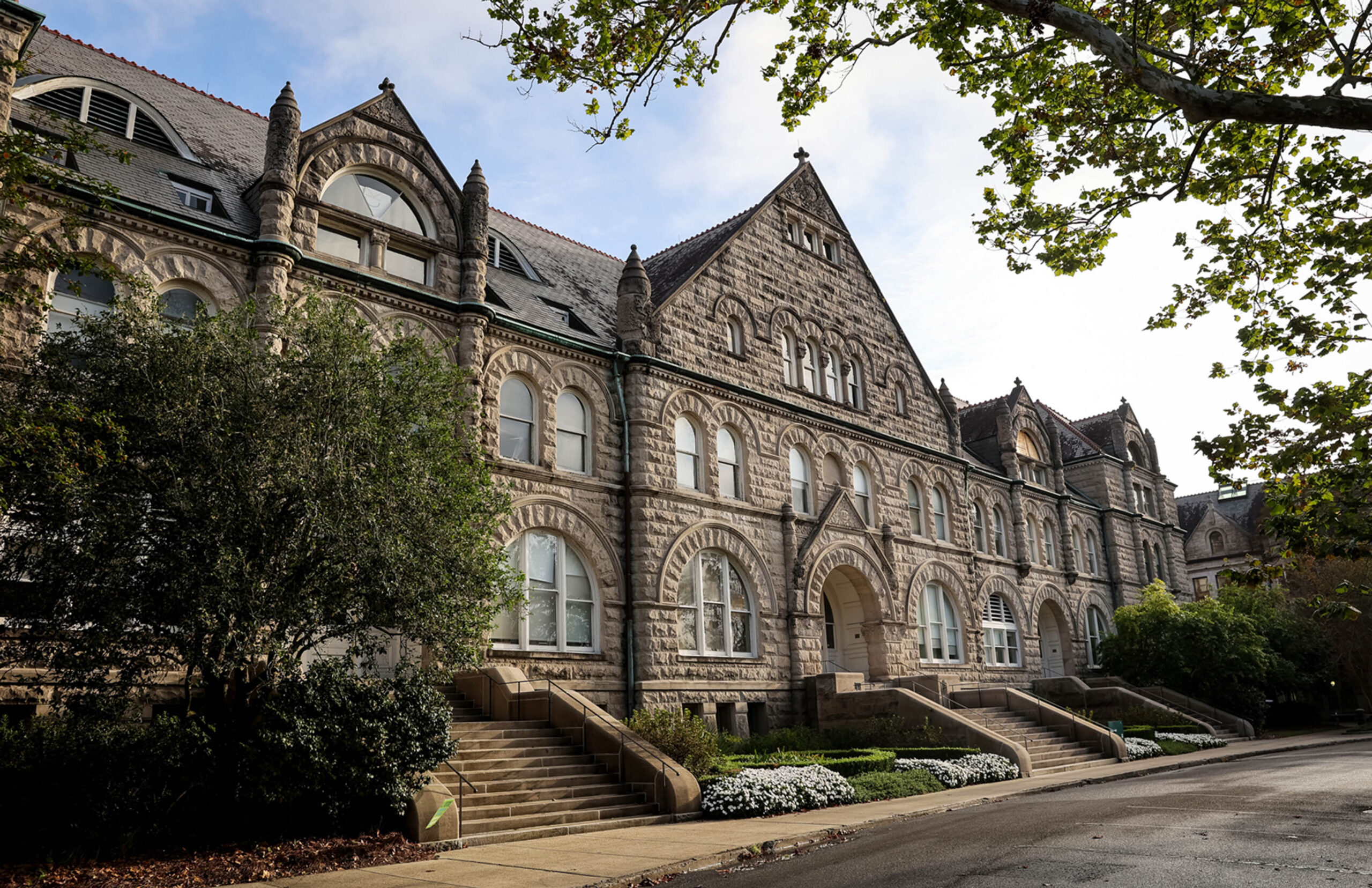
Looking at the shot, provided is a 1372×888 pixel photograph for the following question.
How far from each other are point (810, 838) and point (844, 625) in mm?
16092

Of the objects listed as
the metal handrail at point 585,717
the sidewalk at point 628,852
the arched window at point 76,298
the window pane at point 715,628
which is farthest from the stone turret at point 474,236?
the sidewalk at point 628,852

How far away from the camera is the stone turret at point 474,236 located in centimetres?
1947

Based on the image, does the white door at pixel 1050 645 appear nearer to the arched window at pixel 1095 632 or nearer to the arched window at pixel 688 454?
the arched window at pixel 1095 632

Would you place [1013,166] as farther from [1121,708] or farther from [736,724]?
[1121,708]

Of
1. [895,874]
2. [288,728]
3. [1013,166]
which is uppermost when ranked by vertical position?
[1013,166]

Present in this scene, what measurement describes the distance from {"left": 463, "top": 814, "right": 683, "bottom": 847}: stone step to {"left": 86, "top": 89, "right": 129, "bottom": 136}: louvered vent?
48.0 ft

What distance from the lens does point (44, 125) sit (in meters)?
15.7

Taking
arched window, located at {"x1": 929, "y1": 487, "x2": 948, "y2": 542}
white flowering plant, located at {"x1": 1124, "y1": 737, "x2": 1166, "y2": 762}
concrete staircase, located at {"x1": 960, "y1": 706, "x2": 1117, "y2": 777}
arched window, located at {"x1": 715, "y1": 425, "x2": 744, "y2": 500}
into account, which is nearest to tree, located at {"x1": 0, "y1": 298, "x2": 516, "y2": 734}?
arched window, located at {"x1": 715, "y1": 425, "x2": 744, "y2": 500}

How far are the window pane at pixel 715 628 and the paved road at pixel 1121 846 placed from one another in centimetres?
860

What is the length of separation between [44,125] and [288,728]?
38.6ft

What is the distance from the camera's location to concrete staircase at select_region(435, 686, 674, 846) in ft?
41.1

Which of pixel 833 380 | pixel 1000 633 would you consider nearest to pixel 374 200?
pixel 833 380

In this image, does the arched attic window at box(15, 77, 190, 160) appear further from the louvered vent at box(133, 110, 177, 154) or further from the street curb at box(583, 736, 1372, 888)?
the street curb at box(583, 736, 1372, 888)

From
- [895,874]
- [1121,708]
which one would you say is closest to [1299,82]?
[895,874]
